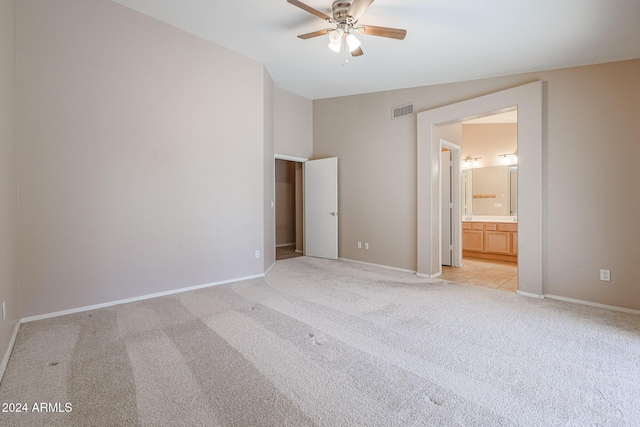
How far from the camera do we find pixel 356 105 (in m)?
5.31

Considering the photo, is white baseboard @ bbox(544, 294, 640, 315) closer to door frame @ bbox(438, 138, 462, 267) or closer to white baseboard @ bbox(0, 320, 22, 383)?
door frame @ bbox(438, 138, 462, 267)

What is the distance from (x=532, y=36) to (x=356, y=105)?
2.90 metres

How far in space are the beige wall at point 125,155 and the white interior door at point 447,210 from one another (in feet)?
11.4

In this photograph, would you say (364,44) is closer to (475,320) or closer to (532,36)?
(532,36)

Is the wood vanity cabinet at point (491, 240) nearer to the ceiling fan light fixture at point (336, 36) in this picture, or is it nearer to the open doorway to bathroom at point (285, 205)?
the open doorway to bathroom at point (285, 205)

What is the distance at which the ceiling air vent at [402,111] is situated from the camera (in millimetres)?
4583

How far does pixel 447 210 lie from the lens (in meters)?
5.23

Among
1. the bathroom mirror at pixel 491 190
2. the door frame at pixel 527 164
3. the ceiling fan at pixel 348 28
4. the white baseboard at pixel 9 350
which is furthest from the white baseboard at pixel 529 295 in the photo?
the white baseboard at pixel 9 350

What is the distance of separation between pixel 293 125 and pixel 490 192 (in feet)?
14.6

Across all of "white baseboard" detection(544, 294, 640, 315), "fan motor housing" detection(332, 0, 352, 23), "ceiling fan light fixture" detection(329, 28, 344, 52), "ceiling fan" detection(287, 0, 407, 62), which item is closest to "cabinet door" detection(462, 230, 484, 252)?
"white baseboard" detection(544, 294, 640, 315)

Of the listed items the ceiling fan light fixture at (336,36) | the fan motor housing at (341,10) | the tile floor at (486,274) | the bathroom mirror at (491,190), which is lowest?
the tile floor at (486,274)

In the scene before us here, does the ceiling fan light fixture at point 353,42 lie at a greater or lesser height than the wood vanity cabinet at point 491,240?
greater

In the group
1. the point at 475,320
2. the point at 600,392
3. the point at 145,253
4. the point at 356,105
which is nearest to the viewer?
the point at 600,392

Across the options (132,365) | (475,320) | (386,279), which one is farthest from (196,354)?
(386,279)
